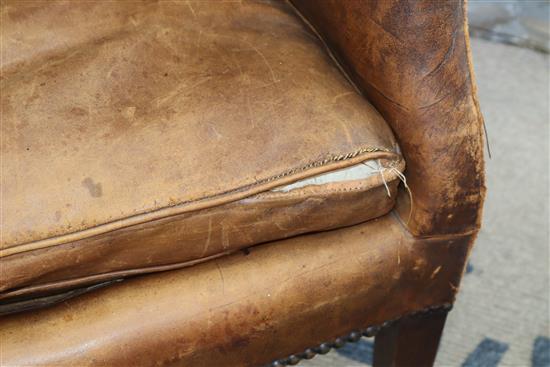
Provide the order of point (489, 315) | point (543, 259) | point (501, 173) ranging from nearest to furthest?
point (489, 315), point (543, 259), point (501, 173)

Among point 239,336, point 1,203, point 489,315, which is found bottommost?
point 489,315

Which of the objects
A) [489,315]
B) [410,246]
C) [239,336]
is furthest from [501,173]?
[239,336]

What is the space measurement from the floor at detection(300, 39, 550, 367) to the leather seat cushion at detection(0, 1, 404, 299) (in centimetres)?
47

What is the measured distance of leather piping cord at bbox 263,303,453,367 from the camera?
0.78 m

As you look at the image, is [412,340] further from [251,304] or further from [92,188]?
[92,188]

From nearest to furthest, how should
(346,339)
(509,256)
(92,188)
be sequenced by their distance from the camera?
(92,188) < (346,339) < (509,256)

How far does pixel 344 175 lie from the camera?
2.27 feet

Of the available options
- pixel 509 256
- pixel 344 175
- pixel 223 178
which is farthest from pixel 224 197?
pixel 509 256

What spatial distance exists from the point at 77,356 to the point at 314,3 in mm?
445

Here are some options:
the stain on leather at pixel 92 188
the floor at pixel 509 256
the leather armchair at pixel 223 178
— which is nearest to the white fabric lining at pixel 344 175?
the leather armchair at pixel 223 178

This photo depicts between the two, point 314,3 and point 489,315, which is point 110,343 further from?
point 489,315

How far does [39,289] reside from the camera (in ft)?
2.18

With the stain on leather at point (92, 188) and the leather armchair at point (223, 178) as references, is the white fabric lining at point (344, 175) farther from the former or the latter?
the stain on leather at point (92, 188)

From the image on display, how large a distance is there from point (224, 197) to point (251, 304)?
128 mm
